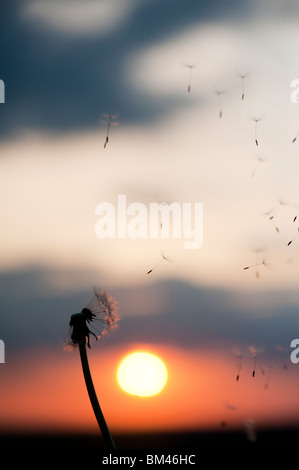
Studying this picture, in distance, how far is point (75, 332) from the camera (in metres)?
8.89

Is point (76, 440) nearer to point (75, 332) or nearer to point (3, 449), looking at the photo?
point (3, 449)

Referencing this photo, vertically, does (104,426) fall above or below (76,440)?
below

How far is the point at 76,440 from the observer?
47.3 ft

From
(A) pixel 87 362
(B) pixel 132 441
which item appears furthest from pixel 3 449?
(A) pixel 87 362

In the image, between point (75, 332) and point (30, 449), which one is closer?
point (75, 332)
